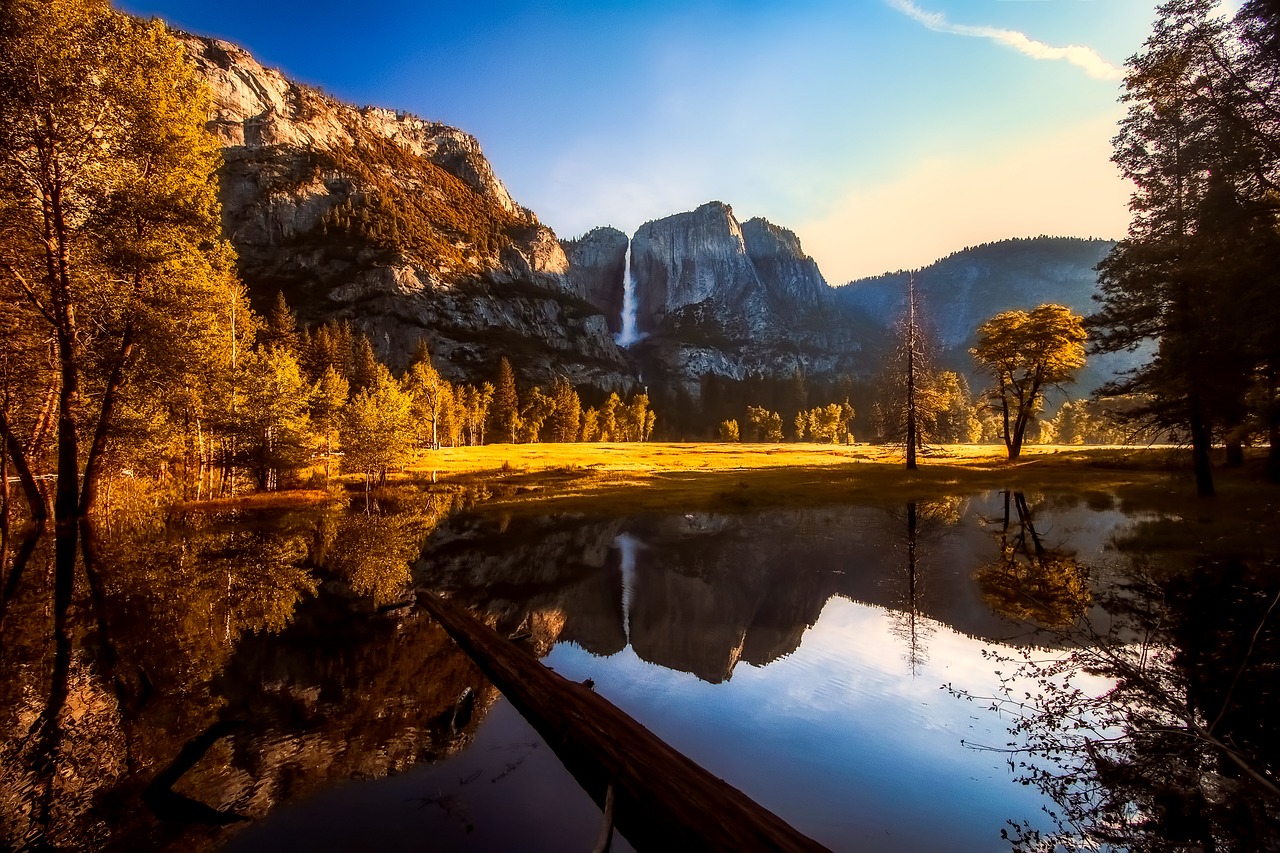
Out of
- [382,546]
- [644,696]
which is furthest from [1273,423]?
[382,546]

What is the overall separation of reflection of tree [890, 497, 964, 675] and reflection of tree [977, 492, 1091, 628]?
1.85m

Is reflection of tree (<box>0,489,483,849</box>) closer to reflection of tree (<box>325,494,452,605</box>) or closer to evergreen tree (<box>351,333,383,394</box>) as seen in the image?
reflection of tree (<box>325,494,452,605</box>)

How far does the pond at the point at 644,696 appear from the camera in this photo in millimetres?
5484

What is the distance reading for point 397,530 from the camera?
23719 mm

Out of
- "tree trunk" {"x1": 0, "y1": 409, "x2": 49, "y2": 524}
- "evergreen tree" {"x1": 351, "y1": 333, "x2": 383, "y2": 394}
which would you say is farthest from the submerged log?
"evergreen tree" {"x1": 351, "y1": 333, "x2": 383, "y2": 394}

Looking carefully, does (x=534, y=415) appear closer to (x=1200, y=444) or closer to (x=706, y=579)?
(x=706, y=579)

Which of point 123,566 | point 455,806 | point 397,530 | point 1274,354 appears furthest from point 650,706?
point 1274,354

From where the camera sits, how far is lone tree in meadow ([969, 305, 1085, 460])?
49469mm

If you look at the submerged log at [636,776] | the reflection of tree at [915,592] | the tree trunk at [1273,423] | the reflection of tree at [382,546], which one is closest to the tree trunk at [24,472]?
the reflection of tree at [382,546]

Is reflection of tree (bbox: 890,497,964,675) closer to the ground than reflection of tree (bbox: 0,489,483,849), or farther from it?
closer to the ground

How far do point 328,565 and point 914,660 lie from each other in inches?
663

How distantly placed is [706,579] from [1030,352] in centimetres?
5215

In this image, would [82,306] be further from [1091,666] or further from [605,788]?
[1091,666]

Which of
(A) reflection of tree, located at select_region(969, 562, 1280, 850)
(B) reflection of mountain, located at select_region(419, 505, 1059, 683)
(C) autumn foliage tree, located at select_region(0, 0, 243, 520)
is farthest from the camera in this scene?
(C) autumn foliage tree, located at select_region(0, 0, 243, 520)
